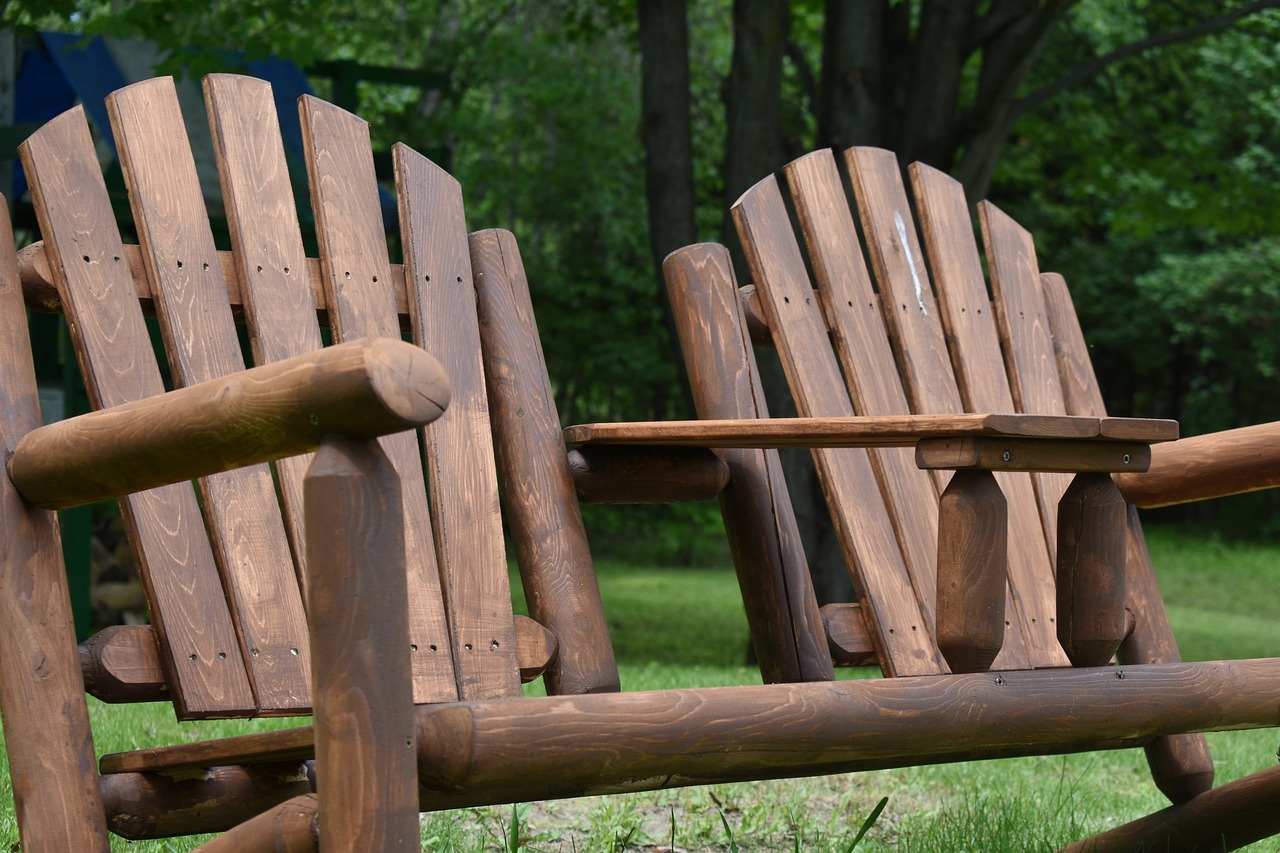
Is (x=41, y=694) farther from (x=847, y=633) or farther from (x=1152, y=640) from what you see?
(x=1152, y=640)

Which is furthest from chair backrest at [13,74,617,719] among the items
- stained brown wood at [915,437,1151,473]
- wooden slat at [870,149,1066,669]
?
wooden slat at [870,149,1066,669]

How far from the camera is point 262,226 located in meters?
1.75

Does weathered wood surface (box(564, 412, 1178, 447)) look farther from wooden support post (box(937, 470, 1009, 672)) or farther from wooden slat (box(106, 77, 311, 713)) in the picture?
wooden slat (box(106, 77, 311, 713))

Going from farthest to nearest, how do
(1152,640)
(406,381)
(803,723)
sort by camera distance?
(1152,640)
(803,723)
(406,381)

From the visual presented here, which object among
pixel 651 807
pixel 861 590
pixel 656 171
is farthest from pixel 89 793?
pixel 656 171

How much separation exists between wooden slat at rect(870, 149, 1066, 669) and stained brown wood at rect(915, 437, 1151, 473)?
591 mm

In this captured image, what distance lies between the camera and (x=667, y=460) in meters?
1.89

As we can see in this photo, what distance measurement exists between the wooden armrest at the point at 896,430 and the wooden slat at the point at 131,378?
1.82 feet

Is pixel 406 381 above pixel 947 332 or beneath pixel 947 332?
beneath

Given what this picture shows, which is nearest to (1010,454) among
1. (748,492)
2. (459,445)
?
(748,492)

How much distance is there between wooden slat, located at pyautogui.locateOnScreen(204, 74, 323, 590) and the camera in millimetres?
1708

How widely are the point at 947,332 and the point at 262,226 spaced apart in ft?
3.98

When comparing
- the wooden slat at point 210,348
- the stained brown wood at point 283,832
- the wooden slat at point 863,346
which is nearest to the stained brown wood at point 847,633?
the wooden slat at point 863,346

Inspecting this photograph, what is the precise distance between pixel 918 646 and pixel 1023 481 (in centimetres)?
45
